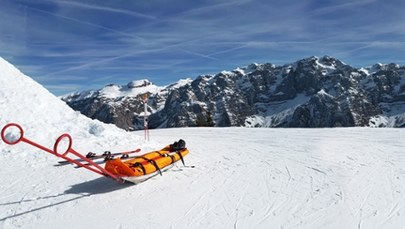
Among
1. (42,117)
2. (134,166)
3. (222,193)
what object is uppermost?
(42,117)

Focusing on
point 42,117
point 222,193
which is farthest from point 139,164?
point 42,117

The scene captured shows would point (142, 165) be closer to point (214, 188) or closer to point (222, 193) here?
point (214, 188)

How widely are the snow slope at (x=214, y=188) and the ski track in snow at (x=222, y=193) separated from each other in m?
0.02

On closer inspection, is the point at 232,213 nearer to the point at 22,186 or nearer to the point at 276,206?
the point at 276,206

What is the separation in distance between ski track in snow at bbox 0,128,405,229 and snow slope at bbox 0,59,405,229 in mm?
25

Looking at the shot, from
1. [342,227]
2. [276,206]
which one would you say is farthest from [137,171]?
[342,227]

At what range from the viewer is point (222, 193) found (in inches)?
399

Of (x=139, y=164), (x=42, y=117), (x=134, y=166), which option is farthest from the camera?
(x=42, y=117)

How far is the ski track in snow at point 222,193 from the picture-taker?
8273 millimetres

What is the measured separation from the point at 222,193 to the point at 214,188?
0.52 meters

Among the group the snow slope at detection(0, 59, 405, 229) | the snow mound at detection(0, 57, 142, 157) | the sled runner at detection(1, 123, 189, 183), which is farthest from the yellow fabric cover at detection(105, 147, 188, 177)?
the snow mound at detection(0, 57, 142, 157)

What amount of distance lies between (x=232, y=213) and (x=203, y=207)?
0.81 m

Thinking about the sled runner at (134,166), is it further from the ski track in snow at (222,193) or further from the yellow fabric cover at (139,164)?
the ski track in snow at (222,193)

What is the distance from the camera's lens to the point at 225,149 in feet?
57.3
